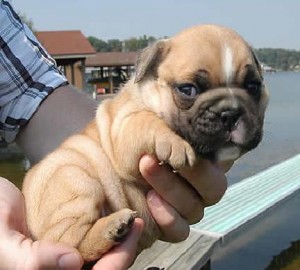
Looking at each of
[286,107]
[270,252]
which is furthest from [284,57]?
[270,252]

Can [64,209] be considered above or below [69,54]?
above

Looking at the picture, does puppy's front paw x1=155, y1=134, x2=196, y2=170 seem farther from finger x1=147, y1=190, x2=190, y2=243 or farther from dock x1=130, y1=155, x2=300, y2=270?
dock x1=130, y1=155, x2=300, y2=270

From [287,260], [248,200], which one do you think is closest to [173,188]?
[248,200]

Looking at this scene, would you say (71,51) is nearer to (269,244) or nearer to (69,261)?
(269,244)

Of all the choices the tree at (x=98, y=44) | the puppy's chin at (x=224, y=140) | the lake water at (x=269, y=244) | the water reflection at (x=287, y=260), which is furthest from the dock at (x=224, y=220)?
the tree at (x=98, y=44)

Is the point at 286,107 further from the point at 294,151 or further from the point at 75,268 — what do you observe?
the point at 75,268

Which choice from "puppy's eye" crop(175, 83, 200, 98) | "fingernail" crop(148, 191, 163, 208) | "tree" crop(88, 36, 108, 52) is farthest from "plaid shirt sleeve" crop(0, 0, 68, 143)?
"tree" crop(88, 36, 108, 52)
